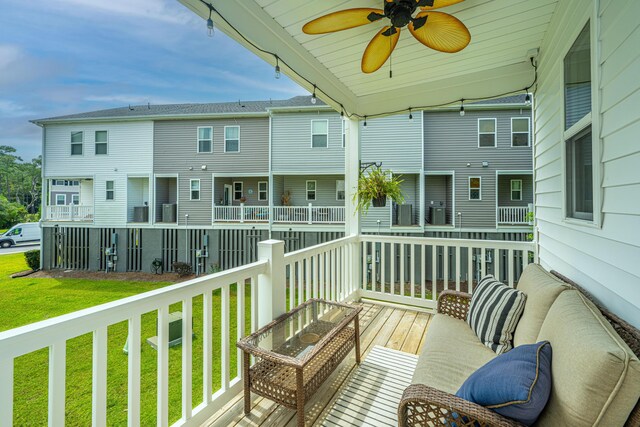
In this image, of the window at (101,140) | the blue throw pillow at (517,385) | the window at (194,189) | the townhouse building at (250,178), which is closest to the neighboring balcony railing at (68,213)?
the townhouse building at (250,178)

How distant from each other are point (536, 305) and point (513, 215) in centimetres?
1010

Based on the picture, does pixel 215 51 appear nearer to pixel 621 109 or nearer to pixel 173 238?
pixel 173 238

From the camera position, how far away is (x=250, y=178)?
12.2m

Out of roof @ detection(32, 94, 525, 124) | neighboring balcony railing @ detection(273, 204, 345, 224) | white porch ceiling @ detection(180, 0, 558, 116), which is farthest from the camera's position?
roof @ detection(32, 94, 525, 124)

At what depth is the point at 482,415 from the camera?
3.40ft

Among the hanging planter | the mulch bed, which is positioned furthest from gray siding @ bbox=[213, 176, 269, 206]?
the hanging planter

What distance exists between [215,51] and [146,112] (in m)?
4.10

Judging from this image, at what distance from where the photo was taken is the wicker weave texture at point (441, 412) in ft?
3.38

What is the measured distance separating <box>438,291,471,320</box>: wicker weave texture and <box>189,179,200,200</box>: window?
11.0 metres

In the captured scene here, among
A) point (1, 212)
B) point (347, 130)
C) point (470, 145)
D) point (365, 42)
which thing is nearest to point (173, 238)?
point (1, 212)

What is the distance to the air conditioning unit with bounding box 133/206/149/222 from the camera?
11.9m

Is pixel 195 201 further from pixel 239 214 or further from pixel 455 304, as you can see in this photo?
pixel 455 304

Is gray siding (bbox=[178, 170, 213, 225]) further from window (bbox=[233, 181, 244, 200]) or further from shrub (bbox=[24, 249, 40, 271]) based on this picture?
shrub (bbox=[24, 249, 40, 271])

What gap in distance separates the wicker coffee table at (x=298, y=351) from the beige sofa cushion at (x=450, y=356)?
60 cm
